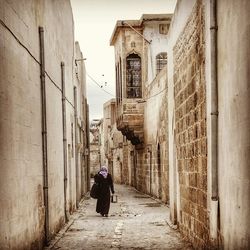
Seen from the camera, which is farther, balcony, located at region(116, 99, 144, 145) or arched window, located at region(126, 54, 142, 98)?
arched window, located at region(126, 54, 142, 98)

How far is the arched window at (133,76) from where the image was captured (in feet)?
84.4

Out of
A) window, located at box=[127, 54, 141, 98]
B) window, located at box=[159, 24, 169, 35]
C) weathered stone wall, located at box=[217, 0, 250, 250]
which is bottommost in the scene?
weathered stone wall, located at box=[217, 0, 250, 250]

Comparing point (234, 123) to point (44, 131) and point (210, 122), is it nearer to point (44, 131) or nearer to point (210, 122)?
point (210, 122)

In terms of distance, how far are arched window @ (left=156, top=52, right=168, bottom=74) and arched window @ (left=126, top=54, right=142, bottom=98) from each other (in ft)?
4.27

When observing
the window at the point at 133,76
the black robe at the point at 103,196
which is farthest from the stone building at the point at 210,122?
the window at the point at 133,76

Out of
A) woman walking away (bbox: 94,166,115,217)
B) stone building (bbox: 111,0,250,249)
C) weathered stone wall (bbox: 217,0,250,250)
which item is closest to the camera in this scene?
weathered stone wall (bbox: 217,0,250,250)

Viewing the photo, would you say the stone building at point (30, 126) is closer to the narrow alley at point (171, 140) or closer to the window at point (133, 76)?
the narrow alley at point (171, 140)

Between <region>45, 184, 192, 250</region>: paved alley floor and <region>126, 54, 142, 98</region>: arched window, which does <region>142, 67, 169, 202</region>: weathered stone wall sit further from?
<region>126, 54, 142, 98</region>: arched window

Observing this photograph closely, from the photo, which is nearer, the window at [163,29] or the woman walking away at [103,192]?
the woman walking away at [103,192]

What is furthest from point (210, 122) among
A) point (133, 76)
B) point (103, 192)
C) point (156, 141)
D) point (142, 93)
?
point (133, 76)

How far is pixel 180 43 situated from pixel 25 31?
331 centimetres

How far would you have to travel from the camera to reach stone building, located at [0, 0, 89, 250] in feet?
18.5

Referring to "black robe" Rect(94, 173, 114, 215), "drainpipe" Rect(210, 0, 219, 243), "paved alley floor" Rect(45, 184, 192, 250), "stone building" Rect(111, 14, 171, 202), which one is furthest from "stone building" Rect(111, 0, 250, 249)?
"stone building" Rect(111, 14, 171, 202)

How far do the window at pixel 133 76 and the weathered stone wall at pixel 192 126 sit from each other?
628 inches
